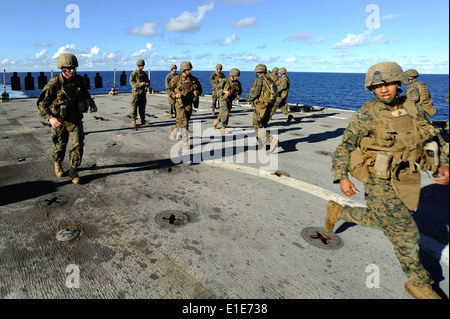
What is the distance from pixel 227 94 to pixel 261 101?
2.09 m

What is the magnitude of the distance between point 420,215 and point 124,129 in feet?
26.4

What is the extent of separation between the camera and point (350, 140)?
99.0 inches

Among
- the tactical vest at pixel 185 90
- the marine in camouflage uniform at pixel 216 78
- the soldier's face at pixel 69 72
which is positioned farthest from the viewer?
the marine in camouflage uniform at pixel 216 78

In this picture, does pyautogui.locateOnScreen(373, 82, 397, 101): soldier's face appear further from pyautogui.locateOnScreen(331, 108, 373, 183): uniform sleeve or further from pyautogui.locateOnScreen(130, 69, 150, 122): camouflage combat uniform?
pyautogui.locateOnScreen(130, 69, 150, 122): camouflage combat uniform

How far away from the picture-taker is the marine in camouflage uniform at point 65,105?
4.00m

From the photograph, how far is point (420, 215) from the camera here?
11.8ft

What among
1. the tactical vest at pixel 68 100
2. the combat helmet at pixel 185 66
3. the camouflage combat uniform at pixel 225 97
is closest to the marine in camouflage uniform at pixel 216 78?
the camouflage combat uniform at pixel 225 97

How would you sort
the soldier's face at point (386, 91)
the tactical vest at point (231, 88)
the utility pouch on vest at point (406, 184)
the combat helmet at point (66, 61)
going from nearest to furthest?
the utility pouch on vest at point (406, 184), the soldier's face at point (386, 91), the combat helmet at point (66, 61), the tactical vest at point (231, 88)

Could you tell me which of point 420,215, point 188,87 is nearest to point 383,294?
point 420,215

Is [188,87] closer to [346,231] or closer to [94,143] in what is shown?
[94,143]

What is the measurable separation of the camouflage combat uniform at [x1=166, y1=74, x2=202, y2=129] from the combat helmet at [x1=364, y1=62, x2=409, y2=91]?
4918 millimetres

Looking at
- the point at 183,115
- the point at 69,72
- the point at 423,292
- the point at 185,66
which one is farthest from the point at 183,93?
the point at 423,292

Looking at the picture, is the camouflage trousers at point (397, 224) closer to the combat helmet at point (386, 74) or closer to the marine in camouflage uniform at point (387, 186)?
the marine in camouflage uniform at point (387, 186)

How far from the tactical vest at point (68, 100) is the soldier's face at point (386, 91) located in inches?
168
